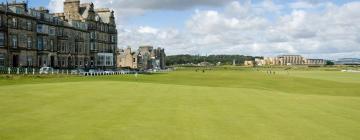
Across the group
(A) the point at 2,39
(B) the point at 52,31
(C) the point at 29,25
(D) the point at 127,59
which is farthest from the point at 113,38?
(A) the point at 2,39

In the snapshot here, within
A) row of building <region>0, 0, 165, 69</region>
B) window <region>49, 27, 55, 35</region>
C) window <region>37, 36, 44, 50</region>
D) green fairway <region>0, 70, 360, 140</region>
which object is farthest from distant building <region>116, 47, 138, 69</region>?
green fairway <region>0, 70, 360, 140</region>

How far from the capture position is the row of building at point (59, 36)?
75875mm

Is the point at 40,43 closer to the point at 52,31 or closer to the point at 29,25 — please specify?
the point at 52,31

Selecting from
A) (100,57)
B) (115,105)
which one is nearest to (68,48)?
(100,57)

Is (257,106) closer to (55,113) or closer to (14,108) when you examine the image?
(55,113)

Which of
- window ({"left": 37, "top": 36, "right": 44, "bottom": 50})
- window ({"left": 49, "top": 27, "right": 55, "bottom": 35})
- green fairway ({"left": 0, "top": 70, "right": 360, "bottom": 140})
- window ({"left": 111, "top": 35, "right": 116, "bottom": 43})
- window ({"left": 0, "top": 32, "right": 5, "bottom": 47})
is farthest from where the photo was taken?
window ({"left": 111, "top": 35, "right": 116, "bottom": 43})

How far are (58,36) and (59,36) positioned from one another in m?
0.39

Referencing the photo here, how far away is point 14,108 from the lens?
2288 centimetres

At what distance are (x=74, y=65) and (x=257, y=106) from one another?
82.1 meters

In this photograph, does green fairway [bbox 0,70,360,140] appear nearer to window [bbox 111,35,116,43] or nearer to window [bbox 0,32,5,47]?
window [bbox 0,32,5,47]

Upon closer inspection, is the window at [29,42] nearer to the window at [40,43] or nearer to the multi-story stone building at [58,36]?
the multi-story stone building at [58,36]

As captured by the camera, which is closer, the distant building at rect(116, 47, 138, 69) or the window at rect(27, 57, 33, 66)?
the window at rect(27, 57, 33, 66)

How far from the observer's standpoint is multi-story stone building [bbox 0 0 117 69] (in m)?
75.9

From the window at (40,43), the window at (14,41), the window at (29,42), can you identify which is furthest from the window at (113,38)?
the window at (14,41)
